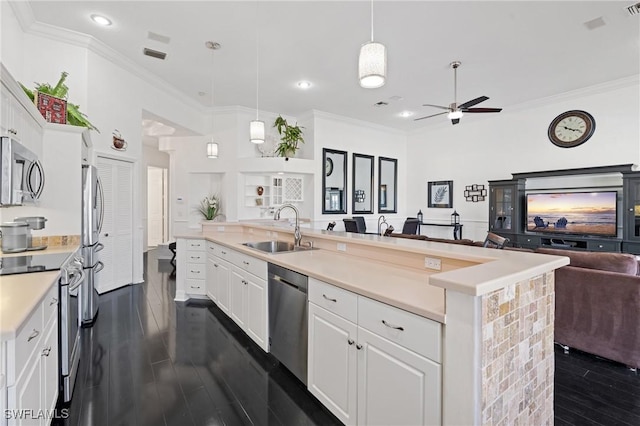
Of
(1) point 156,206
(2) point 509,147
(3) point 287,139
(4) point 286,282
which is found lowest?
(4) point 286,282

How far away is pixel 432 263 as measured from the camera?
198 cm

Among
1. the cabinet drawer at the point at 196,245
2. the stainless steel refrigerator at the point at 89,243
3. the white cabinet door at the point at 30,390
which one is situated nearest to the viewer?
the white cabinet door at the point at 30,390

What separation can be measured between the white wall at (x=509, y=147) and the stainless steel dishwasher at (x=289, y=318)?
6.31m

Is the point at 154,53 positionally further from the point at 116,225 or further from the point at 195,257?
the point at 195,257

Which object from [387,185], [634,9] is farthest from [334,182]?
[634,9]

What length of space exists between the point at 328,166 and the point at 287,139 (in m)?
1.16

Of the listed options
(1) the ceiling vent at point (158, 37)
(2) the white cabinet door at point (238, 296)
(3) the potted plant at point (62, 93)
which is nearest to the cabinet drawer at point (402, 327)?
(2) the white cabinet door at point (238, 296)

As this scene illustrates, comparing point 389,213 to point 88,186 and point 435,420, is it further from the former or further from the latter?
point 435,420

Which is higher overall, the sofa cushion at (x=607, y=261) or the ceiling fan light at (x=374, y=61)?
the ceiling fan light at (x=374, y=61)

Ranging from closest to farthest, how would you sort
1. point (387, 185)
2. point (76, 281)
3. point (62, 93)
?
point (76, 281)
point (62, 93)
point (387, 185)

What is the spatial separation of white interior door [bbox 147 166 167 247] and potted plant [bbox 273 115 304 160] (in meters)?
4.23

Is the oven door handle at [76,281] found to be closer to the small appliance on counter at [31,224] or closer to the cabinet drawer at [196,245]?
the small appliance on counter at [31,224]

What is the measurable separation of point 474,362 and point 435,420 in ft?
1.16

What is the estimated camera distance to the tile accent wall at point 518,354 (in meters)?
1.21
